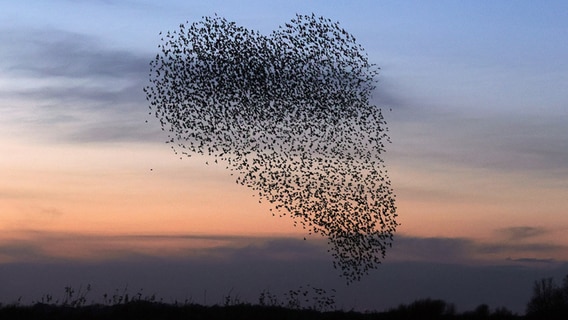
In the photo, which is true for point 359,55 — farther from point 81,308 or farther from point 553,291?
point 553,291

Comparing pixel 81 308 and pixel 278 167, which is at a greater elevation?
pixel 278 167

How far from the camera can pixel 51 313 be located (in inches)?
852

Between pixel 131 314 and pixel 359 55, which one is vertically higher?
pixel 359 55

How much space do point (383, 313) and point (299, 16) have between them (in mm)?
10461

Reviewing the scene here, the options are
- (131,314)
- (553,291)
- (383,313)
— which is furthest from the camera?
(553,291)

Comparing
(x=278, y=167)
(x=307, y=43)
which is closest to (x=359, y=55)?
(x=307, y=43)

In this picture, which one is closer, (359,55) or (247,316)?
(247,316)

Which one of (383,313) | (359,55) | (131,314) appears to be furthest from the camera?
(359,55)

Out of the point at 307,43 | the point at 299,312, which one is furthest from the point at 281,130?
the point at 299,312

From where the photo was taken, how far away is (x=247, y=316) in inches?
850

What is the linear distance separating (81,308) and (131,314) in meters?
1.47

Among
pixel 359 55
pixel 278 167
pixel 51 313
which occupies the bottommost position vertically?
pixel 51 313

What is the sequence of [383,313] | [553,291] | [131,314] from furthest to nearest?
[553,291]
[383,313]
[131,314]

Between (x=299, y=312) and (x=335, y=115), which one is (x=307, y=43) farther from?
(x=299, y=312)
